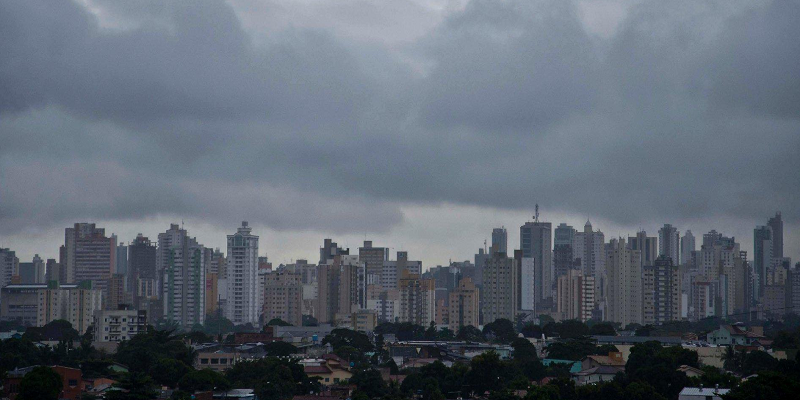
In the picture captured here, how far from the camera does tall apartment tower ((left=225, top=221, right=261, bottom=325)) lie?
152000 mm

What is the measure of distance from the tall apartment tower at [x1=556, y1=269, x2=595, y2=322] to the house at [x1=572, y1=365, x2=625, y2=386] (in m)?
88.5

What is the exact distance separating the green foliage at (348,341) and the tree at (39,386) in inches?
1174

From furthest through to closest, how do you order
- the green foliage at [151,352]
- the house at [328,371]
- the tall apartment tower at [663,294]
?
the tall apartment tower at [663,294]
the house at [328,371]
the green foliage at [151,352]

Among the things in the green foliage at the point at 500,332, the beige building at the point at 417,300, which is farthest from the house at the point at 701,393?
the beige building at the point at 417,300

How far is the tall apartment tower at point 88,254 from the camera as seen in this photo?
178000mm

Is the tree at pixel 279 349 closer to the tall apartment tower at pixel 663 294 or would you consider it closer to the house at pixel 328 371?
the house at pixel 328 371

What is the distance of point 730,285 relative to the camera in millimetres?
165750

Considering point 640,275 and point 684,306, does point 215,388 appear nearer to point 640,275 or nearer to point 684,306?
point 640,275

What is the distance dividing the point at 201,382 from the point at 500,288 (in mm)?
92981

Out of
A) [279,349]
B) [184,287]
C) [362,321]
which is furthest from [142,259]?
[279,349]

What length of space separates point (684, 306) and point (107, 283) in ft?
242

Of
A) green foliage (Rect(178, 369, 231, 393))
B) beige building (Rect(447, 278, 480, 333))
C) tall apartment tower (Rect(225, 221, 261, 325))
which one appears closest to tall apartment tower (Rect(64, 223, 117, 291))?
tall apartment tower (Rect(225, 221, 261, 325))

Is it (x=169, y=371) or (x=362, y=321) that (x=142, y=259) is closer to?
(x=362, y=321)

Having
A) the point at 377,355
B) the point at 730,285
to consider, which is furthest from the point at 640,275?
the point at 377,355
